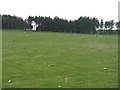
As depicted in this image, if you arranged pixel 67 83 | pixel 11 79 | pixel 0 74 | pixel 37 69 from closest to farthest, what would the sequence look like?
pixel 67 83
pixel 11 79
pixel 0 74
pixel 37 69

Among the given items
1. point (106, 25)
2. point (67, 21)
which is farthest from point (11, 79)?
point (106, 25)

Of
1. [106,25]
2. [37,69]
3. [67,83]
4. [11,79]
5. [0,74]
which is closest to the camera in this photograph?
[67,83]

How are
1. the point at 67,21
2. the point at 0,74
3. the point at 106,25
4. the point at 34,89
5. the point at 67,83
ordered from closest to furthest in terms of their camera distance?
the point at 34,89
the point at 67,83
the point at 0,74
the point at 67,21
the point at 106,25

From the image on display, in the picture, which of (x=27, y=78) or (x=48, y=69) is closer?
(x=27, y=78)

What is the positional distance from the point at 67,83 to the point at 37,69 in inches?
180

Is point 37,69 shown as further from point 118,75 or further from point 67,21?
point 67,21

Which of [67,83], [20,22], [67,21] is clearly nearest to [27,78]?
[67,83]

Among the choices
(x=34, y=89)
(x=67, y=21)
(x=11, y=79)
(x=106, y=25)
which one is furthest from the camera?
(x=106, y=25)

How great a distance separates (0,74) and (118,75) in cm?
607

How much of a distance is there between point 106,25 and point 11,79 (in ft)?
594

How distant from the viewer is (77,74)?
16000 mm

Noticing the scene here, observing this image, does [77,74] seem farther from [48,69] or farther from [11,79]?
[11,79]

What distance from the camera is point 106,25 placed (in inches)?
7569

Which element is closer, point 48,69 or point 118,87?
point 118,87
